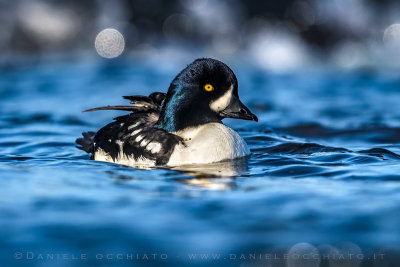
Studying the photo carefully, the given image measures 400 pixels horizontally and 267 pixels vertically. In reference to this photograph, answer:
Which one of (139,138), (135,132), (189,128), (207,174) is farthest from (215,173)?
(135,132)

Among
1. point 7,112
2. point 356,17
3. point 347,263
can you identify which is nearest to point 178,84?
point 347,263

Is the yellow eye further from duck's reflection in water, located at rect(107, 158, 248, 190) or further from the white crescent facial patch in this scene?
duck's reflection in water, located at rect(107, 158, 248, 190)

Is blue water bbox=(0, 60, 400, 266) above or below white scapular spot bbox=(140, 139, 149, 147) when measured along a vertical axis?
below

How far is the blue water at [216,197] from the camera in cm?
472

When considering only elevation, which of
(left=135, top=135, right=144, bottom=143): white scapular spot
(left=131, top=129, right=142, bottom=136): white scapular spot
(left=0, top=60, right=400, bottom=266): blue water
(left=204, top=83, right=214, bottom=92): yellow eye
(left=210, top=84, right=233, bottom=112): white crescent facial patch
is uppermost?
(left=204, top=83, right=214, bottom=92): yellow eye

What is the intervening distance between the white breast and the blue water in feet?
0.36

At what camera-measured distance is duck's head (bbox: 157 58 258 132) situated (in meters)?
6.93

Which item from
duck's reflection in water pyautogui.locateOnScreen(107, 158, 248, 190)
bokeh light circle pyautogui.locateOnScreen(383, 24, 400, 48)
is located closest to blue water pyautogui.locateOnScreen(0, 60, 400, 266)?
duck's reflection in water pyautogui.locateOnScreen(107, 158, 248, 190)

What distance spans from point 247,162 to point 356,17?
36.0ft

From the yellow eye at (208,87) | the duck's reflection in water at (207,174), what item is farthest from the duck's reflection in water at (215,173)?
the yellow eye at (208,87)

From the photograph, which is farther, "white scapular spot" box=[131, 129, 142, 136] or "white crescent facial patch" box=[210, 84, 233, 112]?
"white scapular spot" box=[131, 129, 142, 136]

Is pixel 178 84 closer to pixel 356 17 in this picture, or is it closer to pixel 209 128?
pixel 209 128

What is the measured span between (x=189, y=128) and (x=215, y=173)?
2.23ft

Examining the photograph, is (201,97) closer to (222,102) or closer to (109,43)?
(222,102)
